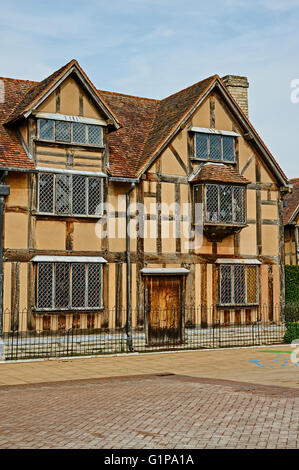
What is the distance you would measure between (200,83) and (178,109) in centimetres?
145

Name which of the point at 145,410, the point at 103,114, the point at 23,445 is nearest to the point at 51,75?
the point at 103,114

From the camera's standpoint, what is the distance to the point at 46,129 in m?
19.3

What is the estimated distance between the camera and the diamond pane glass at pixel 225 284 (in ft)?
71.6

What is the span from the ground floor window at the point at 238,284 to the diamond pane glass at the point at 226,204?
1.79 m

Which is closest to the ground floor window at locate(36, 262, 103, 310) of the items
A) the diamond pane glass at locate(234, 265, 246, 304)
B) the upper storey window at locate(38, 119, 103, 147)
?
the upper storey window at locate(38, 119, 103, 147)

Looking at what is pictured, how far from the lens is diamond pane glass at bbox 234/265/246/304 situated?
871 inches

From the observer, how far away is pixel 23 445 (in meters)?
7.66

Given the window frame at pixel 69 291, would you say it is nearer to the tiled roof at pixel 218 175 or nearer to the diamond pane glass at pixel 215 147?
the tiled roof at pixel 218 175

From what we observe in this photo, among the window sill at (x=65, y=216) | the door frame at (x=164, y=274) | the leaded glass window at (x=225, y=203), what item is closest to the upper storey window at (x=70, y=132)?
the window sill at (x=65, y=216)

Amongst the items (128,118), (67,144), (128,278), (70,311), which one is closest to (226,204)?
(128,278)

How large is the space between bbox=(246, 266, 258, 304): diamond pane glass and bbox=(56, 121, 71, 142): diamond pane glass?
827cm

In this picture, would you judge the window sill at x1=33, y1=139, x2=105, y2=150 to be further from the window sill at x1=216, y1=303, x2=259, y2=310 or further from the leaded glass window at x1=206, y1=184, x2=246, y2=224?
the window sill at x1=216, y1=303, x2=259, y2=310

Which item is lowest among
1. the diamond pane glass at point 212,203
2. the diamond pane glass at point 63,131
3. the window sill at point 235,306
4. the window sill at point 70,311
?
the window sill at point 70,311
